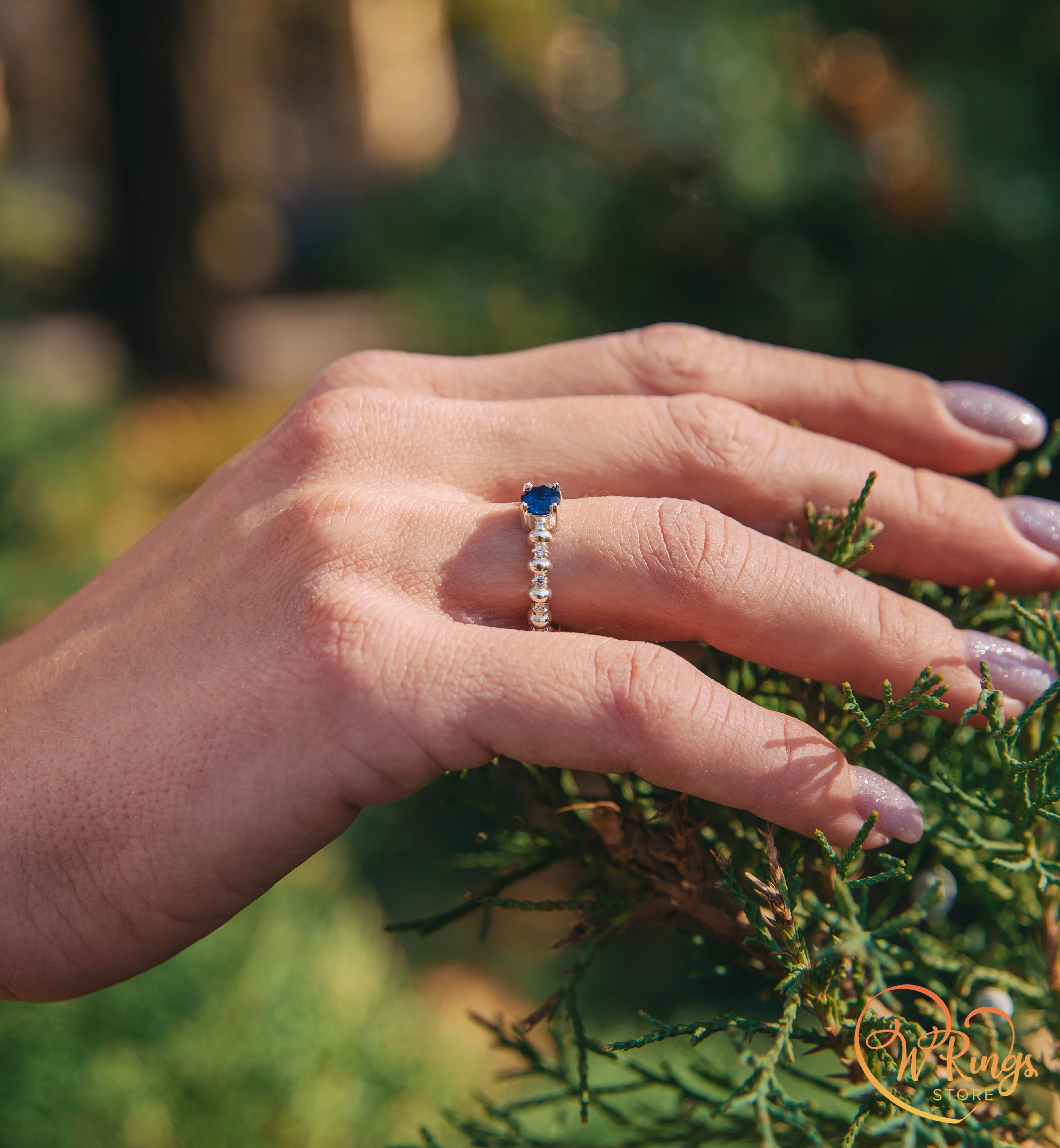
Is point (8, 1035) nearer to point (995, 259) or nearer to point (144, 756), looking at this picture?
point (144, 756)

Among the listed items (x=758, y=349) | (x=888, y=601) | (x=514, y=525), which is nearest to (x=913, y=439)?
(x=758, y=349)

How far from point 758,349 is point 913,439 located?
32 centimetres

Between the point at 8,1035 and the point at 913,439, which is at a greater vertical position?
the point at 913,439

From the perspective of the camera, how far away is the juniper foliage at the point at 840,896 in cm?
103

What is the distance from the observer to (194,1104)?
2107 millimetres

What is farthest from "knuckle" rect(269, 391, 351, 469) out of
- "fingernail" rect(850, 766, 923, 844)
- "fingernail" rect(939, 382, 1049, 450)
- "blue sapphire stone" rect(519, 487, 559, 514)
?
"fingernail" rect(939, 382, 1049, 450)

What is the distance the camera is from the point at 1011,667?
3.97ft

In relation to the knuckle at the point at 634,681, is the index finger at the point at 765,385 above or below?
above

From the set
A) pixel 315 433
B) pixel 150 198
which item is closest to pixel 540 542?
pixel 315 433

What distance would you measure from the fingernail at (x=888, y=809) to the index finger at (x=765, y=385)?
0.70 m

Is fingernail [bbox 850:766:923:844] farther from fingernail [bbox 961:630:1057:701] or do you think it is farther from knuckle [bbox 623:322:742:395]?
knuckle [bbox 623:322:742:395]

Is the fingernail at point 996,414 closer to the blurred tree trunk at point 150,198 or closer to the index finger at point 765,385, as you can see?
the index finger at point 765,385

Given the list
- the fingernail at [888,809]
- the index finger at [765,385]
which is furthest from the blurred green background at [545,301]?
the index finger at [765,385]

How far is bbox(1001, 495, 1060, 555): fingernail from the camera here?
1.39 meters
